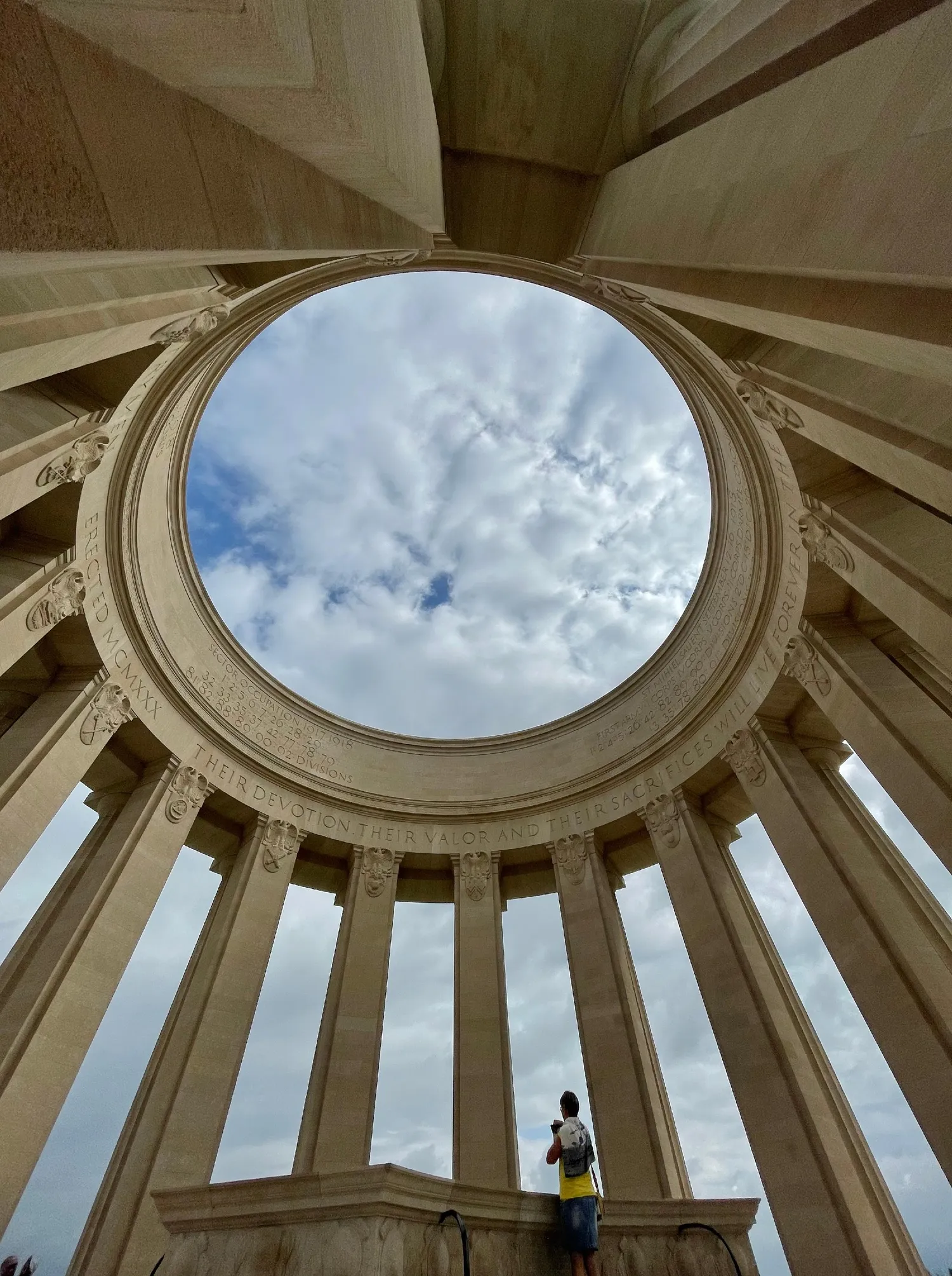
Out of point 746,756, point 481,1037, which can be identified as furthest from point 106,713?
point 746,756

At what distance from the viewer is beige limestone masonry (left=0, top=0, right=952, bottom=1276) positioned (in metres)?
3.56

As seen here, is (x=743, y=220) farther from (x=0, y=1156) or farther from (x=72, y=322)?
(x=0, y=1156)

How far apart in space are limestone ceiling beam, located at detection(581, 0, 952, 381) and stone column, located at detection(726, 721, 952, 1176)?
435 inches

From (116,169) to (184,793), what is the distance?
55.9 feet

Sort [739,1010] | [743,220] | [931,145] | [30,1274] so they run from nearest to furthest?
[931,145] → [743,220] → [30,1274] → [739,1010]

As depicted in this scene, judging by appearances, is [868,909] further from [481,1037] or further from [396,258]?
[396,258]

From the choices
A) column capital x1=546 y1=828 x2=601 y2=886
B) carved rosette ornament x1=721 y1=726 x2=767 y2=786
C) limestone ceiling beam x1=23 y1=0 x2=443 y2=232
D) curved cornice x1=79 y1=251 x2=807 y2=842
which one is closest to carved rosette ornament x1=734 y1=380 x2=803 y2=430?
curved cornice x1=79 y1=251 x2=807 y2=842

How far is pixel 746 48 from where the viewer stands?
192 inches

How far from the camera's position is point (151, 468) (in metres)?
16.5

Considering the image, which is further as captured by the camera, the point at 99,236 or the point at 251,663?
the point at 251,663

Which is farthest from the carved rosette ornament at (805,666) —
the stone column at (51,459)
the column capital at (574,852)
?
the stone column at (51,459)

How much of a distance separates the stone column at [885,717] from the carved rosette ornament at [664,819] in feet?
18.3

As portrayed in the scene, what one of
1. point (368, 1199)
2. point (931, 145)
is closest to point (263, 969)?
point (368, 1199)

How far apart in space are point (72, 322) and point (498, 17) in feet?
19.0
